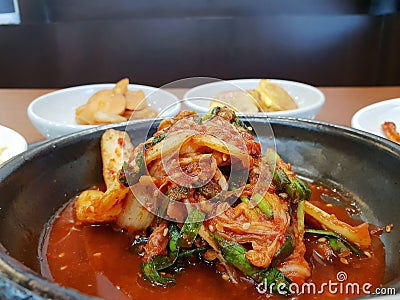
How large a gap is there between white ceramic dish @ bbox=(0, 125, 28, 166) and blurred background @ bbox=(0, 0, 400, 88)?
7.33 ft

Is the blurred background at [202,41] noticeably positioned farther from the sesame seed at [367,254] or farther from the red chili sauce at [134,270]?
the sesame seed at [367,254]

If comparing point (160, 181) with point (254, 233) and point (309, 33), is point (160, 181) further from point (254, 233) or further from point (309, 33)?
point (309, 33)

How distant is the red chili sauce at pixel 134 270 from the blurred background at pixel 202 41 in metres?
2.88

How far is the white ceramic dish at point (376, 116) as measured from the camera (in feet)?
6.48

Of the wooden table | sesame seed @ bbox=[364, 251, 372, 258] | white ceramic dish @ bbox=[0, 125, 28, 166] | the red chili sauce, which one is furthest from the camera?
the wooden table

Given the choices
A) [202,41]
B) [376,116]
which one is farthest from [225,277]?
[202,41]

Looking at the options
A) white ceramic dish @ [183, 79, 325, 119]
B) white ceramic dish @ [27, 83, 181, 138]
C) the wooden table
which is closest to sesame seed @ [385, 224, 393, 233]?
white ceramic dish @ [183, 79, 325, 119]

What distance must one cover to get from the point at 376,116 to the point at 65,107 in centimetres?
158

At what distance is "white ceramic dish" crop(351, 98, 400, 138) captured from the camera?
6.48 feet

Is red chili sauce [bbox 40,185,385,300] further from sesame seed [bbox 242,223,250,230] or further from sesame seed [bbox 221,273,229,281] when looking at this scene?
sesame seed [bbox 242,223,250,230]

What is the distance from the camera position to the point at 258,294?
1014mm

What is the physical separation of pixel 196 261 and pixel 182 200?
0.50ft

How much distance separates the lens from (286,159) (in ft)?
5.23

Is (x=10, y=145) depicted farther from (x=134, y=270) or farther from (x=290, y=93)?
(x=290, y=93)
